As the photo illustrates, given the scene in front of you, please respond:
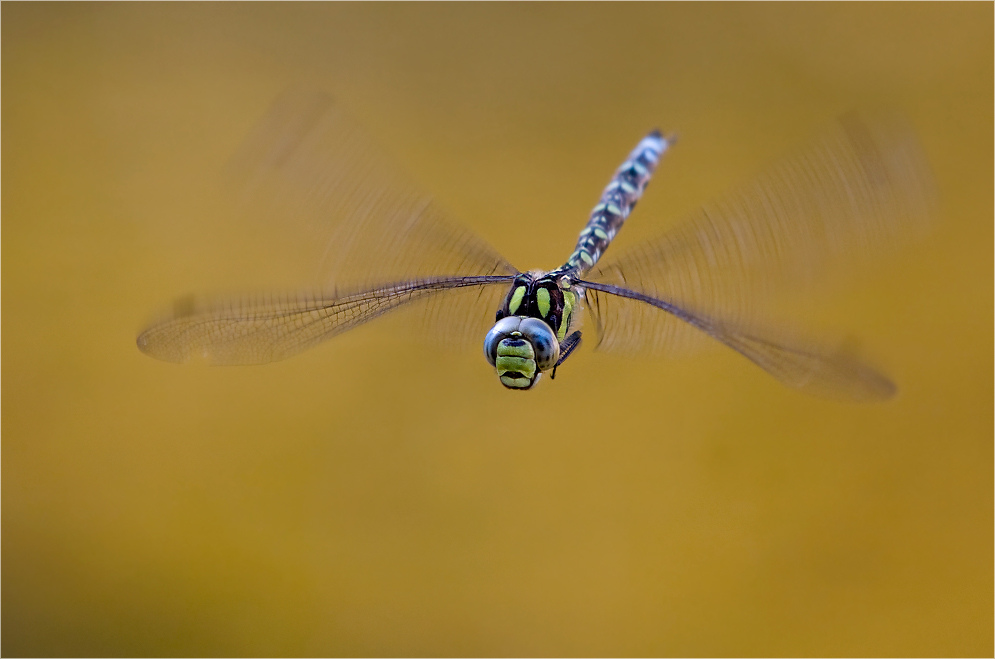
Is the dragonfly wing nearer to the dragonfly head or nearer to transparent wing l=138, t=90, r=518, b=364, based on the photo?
transparent wing l=138, t=90, r=518, b=364

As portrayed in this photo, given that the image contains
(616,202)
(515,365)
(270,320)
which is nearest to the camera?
(515,365)

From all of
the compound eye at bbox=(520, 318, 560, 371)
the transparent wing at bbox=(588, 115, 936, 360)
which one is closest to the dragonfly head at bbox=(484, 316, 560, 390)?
the compound eye at bbox=(520, 318, 560, 371)

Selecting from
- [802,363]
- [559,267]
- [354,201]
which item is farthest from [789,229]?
[354,201]

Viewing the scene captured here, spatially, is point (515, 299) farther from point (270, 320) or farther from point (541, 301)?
point (270, 320)

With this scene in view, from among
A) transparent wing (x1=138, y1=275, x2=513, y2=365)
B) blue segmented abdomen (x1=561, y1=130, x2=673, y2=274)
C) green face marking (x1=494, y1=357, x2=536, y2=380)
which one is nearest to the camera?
green face marking (x1=494, y1=357, x2=536, y2=380)

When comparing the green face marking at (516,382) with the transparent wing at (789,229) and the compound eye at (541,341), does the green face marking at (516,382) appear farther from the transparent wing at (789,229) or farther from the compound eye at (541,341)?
the transparent wing at (789,229)

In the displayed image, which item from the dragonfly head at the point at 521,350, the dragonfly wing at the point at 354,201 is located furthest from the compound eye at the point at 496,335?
the dragonfly wing at the point at 354,201
